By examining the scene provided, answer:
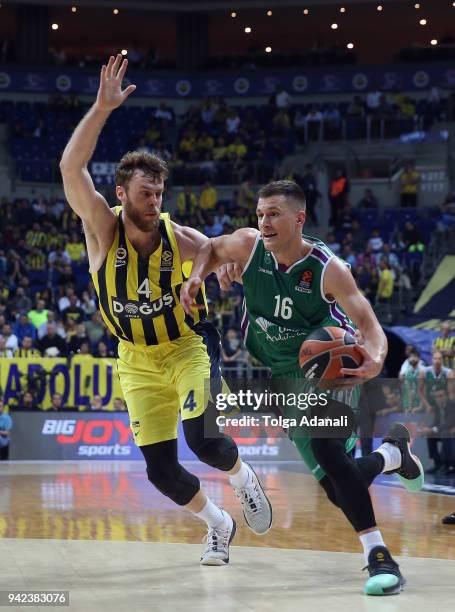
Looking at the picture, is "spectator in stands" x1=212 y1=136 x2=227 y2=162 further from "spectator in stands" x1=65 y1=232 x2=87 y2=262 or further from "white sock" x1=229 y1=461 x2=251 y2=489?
"white sock" x1=229 y1=461 x2=251 y2=489

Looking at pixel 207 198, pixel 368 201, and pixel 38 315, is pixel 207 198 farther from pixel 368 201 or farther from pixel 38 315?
pixel 38 315

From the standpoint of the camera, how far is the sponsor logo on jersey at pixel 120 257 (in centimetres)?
688

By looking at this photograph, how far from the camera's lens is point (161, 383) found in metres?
7.07

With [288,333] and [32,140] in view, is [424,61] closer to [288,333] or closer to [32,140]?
[32,140]

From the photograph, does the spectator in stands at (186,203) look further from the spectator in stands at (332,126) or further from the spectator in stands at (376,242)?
the spectator in stands at (376,242)

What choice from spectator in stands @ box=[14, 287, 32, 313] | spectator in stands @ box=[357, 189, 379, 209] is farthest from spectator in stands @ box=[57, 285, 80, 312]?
spectator in stands @ box=[357, 189, 379, 209]

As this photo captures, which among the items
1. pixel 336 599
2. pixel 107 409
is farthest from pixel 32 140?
pixel 336 599

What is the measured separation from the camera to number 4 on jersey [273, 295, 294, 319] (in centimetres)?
638

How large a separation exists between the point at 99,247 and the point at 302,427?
5.93 feet

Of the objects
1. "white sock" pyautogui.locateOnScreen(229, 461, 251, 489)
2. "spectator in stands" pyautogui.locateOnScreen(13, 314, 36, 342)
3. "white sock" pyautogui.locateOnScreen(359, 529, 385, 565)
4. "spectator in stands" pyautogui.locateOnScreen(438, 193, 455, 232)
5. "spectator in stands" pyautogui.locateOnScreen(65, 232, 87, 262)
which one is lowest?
"white sock" pyautogui.locateOnScreen(359, 529, 385, 565)

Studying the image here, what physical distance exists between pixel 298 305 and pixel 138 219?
1247mm

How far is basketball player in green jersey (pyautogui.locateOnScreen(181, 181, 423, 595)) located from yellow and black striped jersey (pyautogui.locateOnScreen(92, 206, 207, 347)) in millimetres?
474

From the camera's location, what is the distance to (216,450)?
270 inches

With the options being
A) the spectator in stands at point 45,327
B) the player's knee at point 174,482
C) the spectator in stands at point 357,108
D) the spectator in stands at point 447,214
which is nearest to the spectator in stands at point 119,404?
the spectator in stands at point 45,327
